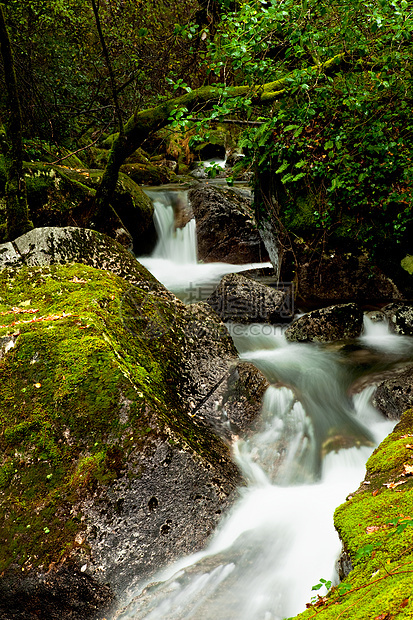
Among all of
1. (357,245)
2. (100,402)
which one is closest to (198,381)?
(100,402)

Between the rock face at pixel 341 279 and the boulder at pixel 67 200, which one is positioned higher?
the boulder at pixel 67 200

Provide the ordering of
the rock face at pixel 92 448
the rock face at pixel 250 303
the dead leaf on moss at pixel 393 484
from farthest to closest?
1. the rock face at pixel 250 303
2. the rock face at pixel 92 448
3. the dead leaf on moss at pixel 393 484

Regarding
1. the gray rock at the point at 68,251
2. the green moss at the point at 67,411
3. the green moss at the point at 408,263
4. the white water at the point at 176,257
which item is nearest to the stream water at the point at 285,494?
the green moss at the point at 67,411

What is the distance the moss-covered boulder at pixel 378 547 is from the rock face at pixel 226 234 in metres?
9.27

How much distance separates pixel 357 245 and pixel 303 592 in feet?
20.1

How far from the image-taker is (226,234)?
37.4 ft

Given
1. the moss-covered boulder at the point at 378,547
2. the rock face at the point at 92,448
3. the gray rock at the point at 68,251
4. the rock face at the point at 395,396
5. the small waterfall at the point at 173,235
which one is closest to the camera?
the moss-covered boulder at the point at 378,547

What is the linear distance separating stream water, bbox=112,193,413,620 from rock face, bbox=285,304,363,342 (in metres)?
0.22

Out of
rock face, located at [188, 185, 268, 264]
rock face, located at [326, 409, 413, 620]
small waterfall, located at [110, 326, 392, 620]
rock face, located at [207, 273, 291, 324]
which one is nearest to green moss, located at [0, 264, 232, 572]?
small waterfall, located at [110, 326, 392, 620]

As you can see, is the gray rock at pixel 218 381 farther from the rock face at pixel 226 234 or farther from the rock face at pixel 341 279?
the rock face at pixel 226 234

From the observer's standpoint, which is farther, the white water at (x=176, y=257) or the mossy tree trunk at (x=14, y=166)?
the white water at (x=176, y=257)

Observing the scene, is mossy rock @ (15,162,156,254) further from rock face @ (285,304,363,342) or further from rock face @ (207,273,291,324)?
rock face @ (285,304,363,342)

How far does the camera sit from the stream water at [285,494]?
107 inches

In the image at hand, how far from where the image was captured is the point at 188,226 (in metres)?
11.7
